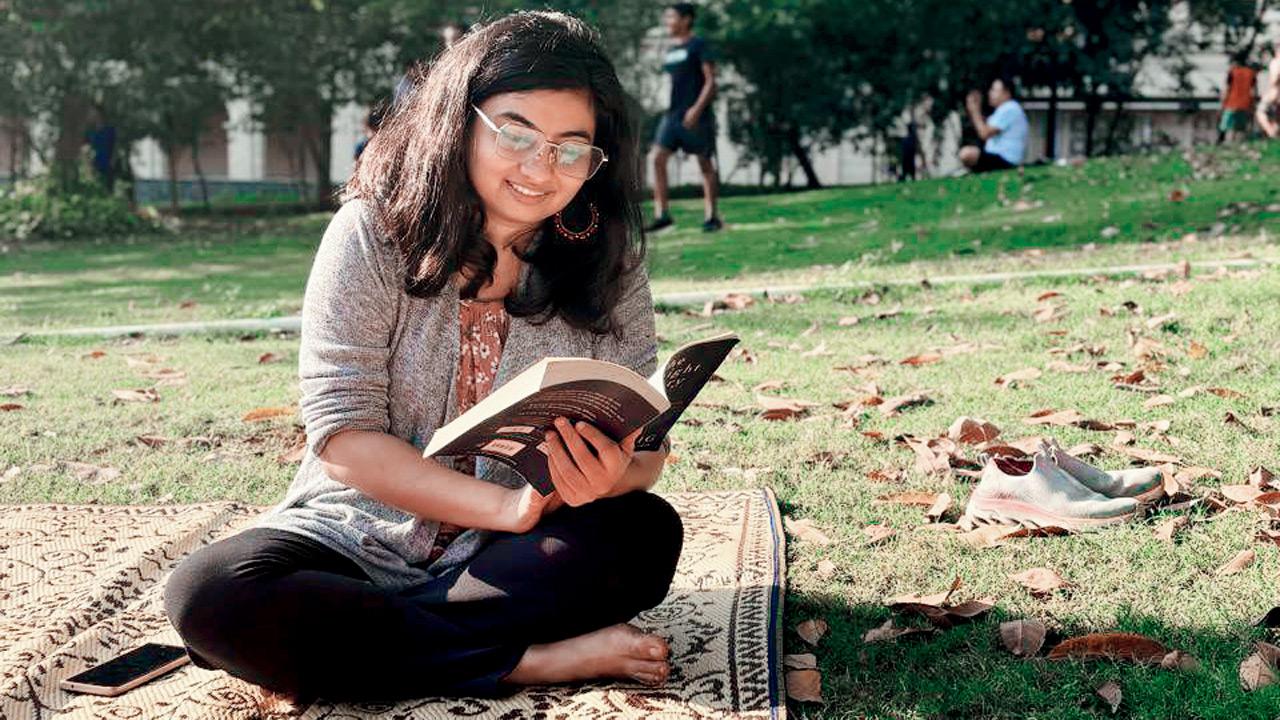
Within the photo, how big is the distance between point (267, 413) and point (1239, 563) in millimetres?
3589

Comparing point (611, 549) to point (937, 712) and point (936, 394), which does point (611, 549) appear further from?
point (936, 394)

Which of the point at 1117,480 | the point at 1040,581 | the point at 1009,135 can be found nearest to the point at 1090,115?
the point at 1009,135

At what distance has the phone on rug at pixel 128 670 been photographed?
287 centimetres

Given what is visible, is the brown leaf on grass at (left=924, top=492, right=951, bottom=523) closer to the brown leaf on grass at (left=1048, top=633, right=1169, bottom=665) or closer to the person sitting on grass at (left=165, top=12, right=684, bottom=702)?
the brown leaf on grass at (left=1048, top=633, right=1169, bottom=665)

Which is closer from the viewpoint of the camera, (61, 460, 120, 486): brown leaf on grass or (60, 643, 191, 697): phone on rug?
(60, 643, 191, 697): phone on rug

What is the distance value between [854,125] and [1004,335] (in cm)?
1679

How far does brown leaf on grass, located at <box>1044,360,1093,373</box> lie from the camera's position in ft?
17.9

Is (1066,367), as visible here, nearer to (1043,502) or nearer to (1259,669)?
(1043,502)

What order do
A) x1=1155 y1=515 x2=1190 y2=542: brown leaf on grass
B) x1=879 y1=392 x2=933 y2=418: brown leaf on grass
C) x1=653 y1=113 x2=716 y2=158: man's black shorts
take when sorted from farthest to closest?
1. x1=653 y1=113 x2=716 y2=158: man's black shorts
2. x1=879 y1=392 x2=933 y2=418: brown leaf on grass
3. x1=1155 y1=515 x2=1190 y2=542: brown leaf on grass

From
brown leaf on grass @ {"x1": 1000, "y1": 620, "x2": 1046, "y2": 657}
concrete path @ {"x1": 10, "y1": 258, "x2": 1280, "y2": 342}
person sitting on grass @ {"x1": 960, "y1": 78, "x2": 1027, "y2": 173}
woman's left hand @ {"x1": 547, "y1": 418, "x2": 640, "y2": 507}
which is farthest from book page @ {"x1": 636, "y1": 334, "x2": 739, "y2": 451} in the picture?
person sitting on grass @ {"x1": 960, "y1": 78, "x2": 1027, "y2": 173}

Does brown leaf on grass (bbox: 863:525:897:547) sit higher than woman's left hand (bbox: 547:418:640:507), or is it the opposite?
woman's left hand (bbox: 547:418:640:507)

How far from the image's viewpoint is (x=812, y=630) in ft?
10.2

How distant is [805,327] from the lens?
6969mm

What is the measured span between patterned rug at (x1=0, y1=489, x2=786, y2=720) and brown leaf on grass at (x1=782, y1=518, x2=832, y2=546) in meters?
0.05
